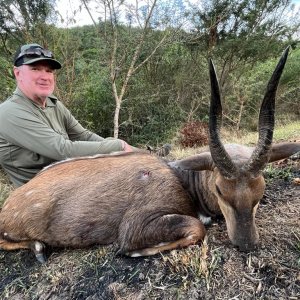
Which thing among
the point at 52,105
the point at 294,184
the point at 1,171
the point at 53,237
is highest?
the point at 52,105

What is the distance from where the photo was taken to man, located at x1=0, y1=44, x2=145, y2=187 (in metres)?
4.61

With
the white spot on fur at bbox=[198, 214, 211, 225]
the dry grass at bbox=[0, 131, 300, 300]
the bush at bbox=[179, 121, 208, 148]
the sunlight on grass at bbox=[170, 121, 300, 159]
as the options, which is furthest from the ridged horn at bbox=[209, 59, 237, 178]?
the bush at bbox=[179, 121, 208, 148]

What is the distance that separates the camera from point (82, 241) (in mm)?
3908

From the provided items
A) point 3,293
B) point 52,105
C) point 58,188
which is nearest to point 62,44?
point 52,105

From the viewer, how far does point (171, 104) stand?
15.1 meters

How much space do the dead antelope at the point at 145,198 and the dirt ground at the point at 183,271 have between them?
135 mm

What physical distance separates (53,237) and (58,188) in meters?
0.54

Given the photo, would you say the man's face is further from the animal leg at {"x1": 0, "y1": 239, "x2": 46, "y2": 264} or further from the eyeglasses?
the animal leg at {"x1": 0, "y1": 239, "x2": 46, "y2": 264}

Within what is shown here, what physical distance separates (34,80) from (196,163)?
2.73m

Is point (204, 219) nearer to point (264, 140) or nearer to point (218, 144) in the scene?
point (218, 144)

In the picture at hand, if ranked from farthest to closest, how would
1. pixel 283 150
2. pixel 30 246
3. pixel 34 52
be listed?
pixel 34 52, pixel 30 246, pixel 283 150

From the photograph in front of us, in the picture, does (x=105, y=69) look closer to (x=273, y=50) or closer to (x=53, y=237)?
(x=273, y=50)

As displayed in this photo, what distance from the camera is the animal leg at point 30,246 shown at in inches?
156

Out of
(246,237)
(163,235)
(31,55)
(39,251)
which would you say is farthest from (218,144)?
(31,55)
